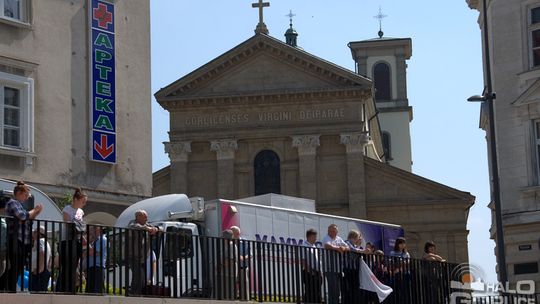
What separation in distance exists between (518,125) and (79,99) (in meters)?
17.6

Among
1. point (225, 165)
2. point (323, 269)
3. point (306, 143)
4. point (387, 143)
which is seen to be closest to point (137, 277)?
point (323, 269)

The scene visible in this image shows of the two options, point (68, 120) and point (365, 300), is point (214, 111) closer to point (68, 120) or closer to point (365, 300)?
point (68, 120)

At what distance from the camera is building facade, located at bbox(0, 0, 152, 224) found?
Answer: 2903 cm

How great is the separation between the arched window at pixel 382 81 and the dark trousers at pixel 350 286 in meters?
80.8

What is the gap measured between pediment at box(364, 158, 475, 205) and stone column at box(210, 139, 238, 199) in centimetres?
723

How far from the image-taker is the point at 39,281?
1573cm

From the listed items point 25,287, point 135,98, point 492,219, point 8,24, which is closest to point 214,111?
point 492,219

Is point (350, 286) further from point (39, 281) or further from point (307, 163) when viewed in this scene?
point (307, 163)

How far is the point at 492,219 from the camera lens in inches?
1832

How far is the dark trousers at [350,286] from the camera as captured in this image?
2119cm

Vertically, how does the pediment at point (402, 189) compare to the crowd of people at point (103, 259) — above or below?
above

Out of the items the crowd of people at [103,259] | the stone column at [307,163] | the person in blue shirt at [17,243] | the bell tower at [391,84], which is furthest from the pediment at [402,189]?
the person in blue shirt at [17,243]

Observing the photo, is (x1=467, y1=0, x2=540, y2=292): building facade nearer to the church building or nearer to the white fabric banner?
the white fabric banner

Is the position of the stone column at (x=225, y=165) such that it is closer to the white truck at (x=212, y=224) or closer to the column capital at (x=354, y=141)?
the column capital at (x=354, y=141)
